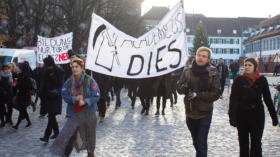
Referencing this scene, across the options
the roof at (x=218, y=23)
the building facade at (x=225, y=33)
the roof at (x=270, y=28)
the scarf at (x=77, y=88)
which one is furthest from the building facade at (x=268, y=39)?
the scarf at (x=77, y=88)

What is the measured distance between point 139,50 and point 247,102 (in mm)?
3097

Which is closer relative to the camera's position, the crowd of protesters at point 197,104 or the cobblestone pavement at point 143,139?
the crowd of protesters at point 197,104

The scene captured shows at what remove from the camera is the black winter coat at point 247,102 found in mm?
6262

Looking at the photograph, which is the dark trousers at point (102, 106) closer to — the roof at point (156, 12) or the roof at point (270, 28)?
the roof at point (270, 28)

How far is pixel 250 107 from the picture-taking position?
20.6ft

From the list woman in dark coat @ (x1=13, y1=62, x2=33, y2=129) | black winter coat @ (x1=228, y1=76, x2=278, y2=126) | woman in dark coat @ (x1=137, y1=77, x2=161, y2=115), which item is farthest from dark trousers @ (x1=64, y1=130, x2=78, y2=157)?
woman in dark coat @ (x1=137, y1=77, x2=161, y2=115)

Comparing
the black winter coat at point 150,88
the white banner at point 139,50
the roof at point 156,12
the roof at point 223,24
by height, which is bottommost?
the black winter coat at point 150,88

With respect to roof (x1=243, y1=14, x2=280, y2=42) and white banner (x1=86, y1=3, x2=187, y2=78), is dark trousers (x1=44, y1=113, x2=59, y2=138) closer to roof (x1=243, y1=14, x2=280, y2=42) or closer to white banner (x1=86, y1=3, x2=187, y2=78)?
white banner (x1=86, y1=3, x2=187, y2=78)

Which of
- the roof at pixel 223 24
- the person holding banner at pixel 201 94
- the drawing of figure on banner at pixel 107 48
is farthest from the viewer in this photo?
the roof at pixel 223 24

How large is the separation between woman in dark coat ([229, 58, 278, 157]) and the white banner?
2195 millimetres

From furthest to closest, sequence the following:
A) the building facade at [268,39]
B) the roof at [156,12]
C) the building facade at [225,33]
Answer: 1. the roof at [156,12]
2. the building facade at [225,33]
3. the building facade at [268,39]

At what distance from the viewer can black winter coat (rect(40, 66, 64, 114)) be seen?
898 cm

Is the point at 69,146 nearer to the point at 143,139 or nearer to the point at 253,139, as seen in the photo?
the point at 143,139

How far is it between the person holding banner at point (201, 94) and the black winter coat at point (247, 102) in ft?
1.82
